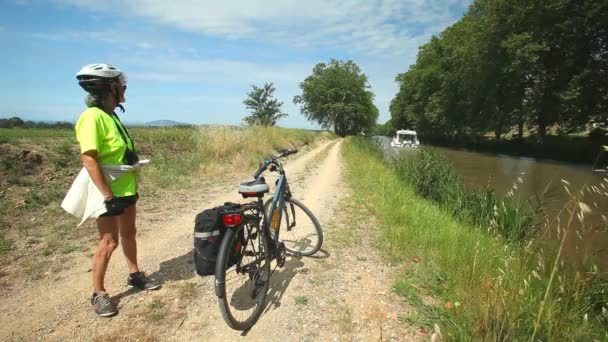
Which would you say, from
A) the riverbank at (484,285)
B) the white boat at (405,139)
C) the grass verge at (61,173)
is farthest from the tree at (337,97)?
the riverbank at (484,285)

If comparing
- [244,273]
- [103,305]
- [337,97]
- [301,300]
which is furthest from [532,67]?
[337,97]

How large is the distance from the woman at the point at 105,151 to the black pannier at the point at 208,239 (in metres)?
0.91

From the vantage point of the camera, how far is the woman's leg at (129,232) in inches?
138

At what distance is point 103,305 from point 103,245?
0.58m

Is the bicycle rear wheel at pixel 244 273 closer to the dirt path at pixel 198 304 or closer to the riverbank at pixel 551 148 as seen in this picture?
the dirt path at pixel 198 304

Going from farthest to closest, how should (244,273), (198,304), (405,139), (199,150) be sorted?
(405,139), (199,150), (198,304), (244,273)

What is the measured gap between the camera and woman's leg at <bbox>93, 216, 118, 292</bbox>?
3.25 meters

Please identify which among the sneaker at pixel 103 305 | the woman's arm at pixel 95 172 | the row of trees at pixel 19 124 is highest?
the row of trees at pixel 19 124

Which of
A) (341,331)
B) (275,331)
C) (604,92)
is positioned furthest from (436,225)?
(604,92)

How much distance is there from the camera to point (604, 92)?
21.6 m

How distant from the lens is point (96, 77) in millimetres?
3061

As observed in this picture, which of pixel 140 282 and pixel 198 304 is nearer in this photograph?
pixel 198 304

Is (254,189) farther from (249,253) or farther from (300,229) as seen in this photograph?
(300,229)

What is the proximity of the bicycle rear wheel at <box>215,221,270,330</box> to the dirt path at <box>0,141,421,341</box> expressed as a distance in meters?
0.15
